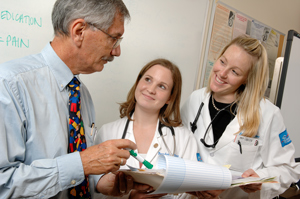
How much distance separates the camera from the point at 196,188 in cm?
93

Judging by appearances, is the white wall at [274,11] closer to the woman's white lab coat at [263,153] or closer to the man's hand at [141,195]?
the woman's white lab coat at [263,153]

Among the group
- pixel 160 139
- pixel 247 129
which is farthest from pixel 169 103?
pixel 247 129

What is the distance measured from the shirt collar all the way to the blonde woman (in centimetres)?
103

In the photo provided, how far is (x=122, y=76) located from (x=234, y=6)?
5.78 feet

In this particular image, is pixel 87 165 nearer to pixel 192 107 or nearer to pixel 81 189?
pixel 81 189

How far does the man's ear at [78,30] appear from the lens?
39.4 inches

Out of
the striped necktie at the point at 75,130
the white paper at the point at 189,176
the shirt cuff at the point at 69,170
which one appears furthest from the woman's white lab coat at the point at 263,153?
the shirt cuff at the point at 69,170

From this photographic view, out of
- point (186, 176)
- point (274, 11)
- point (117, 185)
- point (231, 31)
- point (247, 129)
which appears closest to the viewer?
point (186, 176)

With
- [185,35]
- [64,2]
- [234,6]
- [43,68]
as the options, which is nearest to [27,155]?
[43,68]

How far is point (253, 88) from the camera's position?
1688 mm

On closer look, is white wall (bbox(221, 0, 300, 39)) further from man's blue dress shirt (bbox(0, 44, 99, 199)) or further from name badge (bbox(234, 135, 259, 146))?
man's blue dress shirt (bbox(0, 44, 99, 199))

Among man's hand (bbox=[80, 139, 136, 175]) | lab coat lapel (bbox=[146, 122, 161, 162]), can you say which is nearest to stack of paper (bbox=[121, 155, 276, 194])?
man's hand (bbox=[80, 139, 136, 175])

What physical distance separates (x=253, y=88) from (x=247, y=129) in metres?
0.31

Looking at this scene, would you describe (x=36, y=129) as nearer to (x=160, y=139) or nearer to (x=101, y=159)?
(x=101, y=159)
